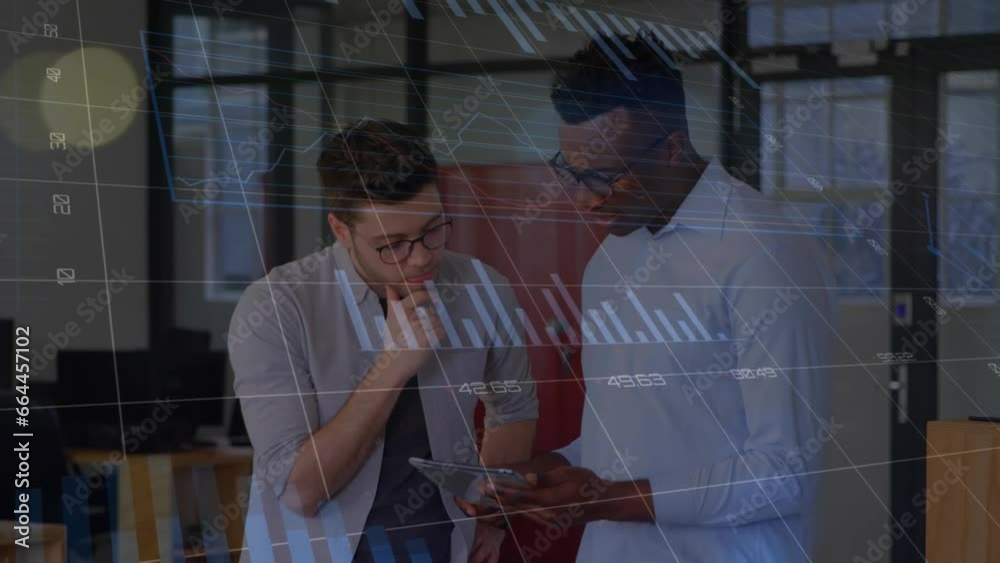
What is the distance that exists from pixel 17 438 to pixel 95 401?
85mm

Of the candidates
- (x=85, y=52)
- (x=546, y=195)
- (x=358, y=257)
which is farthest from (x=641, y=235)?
(x=85, y=52)

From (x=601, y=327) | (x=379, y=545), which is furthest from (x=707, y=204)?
(x=379, y=545)

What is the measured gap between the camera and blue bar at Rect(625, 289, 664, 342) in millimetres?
1614

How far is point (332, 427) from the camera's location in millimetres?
1364

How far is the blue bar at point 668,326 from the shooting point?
1.63 meters

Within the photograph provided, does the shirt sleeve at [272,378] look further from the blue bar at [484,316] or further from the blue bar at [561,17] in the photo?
the blue bar at [561,17]

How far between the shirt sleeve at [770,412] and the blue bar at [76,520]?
74 centimetres

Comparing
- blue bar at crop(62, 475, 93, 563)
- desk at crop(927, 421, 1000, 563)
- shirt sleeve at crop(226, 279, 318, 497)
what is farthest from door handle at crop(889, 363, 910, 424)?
blue bar at crop(62, 475, 93, 563)

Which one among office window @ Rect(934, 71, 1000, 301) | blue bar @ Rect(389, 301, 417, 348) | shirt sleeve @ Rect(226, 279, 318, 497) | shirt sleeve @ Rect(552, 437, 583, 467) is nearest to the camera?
shirt sleeve @ Rect(226, 279, 318, 497)

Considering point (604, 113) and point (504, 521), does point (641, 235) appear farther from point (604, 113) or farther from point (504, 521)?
point (504, 521)

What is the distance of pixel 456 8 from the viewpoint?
160cm

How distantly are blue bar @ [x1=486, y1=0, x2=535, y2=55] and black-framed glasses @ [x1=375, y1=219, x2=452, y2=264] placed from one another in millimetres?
327

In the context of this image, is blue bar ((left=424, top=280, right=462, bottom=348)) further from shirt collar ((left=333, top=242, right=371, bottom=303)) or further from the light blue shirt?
the light blue shirt

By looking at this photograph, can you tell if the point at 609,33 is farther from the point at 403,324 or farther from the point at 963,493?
the point at 963,493
